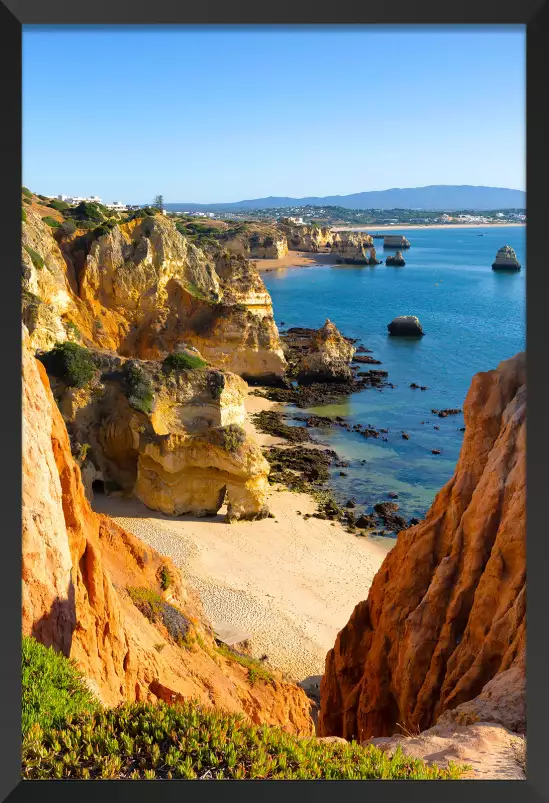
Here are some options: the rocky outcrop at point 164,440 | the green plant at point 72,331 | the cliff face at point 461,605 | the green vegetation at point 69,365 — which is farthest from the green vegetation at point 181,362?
the cliff face at point 461,605

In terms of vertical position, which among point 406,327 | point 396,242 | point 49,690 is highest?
point 396,242

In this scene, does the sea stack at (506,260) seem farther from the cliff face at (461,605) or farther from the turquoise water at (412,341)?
the cliff face at (461,605)

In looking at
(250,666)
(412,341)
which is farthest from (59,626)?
(412,341)

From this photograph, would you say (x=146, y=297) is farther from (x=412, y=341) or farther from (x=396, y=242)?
(x=396, y=242)

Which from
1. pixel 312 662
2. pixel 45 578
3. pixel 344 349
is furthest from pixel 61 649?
pixel 344 349

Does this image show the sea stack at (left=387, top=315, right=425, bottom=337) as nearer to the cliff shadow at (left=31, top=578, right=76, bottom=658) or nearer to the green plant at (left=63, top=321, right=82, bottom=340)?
the green plant at (left=63, top=321, right=82, bottom=340)

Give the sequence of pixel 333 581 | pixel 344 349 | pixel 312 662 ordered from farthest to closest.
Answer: pixel 344 349, pixel 333 581, pixel 312 662

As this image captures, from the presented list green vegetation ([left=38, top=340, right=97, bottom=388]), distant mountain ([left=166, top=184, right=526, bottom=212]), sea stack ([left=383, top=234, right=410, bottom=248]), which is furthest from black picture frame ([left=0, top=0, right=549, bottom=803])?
distant mountain ([left=166, top=184, right=526, bottom=212])
